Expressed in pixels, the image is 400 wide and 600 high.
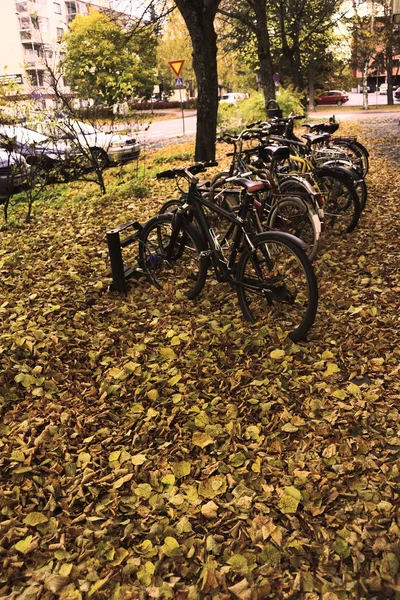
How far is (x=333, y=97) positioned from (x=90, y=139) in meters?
44.1

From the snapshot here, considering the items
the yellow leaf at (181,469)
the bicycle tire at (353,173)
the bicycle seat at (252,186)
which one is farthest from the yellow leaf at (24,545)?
the bicycle tire at (353,173)

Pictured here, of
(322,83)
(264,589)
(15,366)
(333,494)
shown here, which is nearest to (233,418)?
(333,494)

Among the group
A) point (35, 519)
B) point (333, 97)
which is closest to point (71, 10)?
point (333, 97)

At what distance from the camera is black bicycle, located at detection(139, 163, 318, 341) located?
3904 mm

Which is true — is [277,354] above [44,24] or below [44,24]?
below

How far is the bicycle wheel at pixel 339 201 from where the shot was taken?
5.89 metres

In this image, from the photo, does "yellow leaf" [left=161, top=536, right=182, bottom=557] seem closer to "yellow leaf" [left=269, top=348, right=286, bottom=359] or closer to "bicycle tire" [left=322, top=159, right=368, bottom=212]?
"yellow leaf" [left=269, top=348, right=286, bottom=359]

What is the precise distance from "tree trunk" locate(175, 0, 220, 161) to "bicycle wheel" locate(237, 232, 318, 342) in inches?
264

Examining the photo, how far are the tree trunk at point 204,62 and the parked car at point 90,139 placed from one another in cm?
168

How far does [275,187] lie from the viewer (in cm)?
534

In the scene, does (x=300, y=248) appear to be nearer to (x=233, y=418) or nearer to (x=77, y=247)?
(x=233, y=418)

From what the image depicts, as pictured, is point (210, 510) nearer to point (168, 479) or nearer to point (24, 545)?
point (168, 479)

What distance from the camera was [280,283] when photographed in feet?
13.2

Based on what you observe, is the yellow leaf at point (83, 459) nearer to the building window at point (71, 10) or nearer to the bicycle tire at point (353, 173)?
the bicycle tire at point (353, 173)
